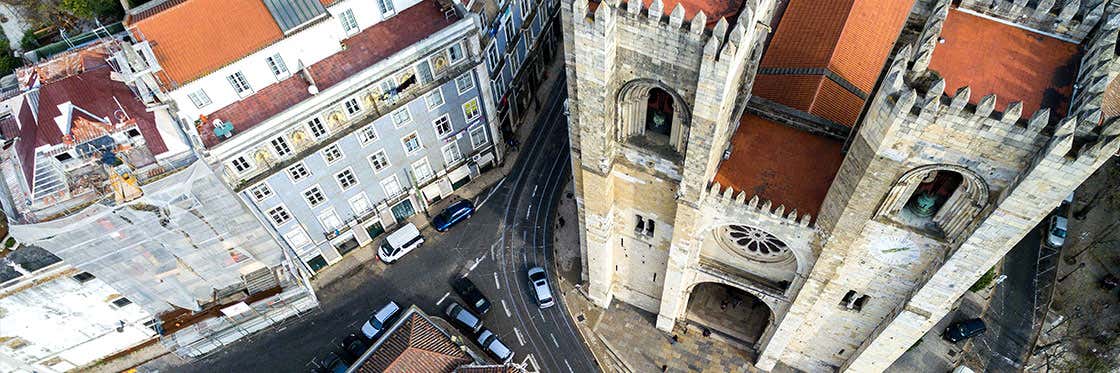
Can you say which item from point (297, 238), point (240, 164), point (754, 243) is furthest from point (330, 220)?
point (754, 243)

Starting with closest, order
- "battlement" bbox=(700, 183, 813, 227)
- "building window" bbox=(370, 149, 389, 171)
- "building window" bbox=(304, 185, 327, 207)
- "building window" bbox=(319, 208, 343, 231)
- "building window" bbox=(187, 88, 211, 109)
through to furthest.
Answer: "battlement" bbox=(700, 183, 813, 227) < "building window" bbox=(187, 88, 211, 109) < "building window" bbox=(304, 185, 327, 207) < "building window" bbox=(370, 149, 389, 171) < "building window" bbox=(319, 208, 343, 231)

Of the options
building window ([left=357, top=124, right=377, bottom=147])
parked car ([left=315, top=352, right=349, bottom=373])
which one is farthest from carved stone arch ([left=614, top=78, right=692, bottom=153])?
parked car ([left=315, top=352, right=349, bottom=373])

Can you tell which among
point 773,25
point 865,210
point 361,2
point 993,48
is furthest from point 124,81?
point 993,48

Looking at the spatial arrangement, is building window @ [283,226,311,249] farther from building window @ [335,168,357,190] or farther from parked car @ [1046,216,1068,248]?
parked car @ [1046,216,1068,248]

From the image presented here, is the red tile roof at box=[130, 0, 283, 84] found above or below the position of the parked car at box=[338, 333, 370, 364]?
above

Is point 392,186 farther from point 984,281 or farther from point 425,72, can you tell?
point 984,281

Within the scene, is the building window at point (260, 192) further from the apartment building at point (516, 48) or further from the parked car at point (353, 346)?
the apartment building at point (516, 48)
